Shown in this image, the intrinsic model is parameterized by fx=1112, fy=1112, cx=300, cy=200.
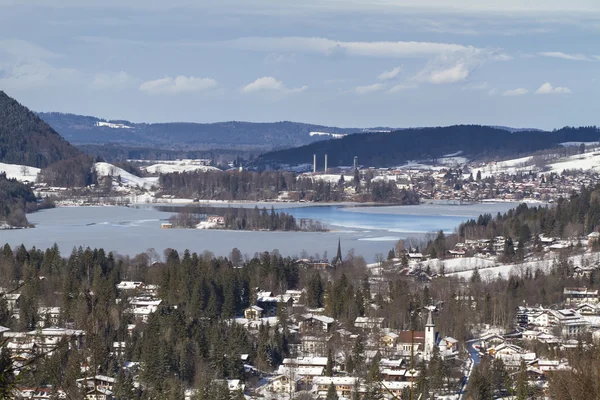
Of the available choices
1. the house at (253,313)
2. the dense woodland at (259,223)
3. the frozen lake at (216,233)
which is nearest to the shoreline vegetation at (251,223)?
the dense woodland at (259,223)

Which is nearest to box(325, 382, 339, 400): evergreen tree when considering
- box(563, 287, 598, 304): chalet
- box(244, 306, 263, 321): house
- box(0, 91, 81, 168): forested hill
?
box(244, 306, 263, 321): house

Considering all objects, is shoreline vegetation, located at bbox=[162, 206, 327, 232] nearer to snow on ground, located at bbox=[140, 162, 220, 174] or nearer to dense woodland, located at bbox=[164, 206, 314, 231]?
dense woodland, located at bbox=[164, 206, 314, 231]

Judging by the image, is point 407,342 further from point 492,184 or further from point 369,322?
point 492,184

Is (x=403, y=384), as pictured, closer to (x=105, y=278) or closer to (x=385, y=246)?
(x=105, y=278)

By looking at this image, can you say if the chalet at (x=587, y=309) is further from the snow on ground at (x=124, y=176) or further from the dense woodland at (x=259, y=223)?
the snow on ground at (x=124, y=176)

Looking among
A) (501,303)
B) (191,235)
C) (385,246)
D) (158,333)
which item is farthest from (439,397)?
(191,235)
